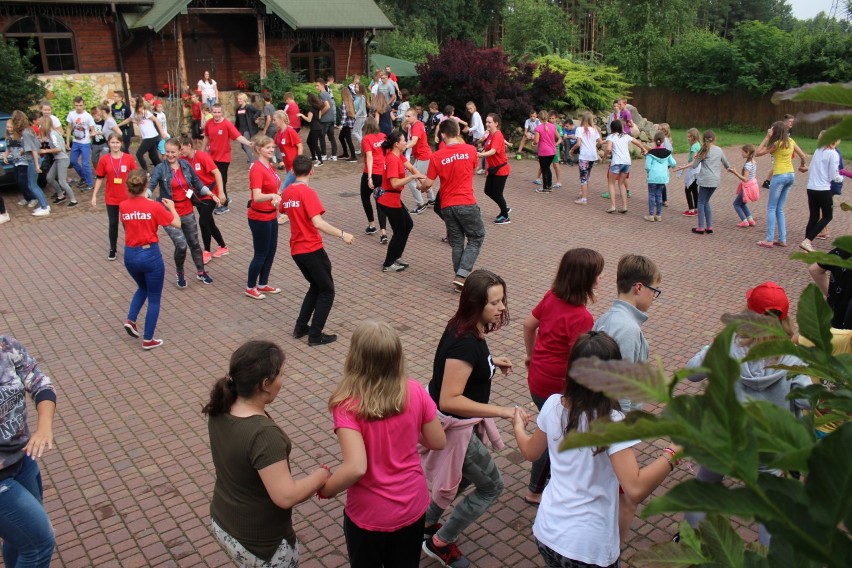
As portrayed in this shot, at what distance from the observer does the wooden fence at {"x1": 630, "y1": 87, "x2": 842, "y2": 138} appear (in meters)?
30.2

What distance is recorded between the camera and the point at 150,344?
7910 mm

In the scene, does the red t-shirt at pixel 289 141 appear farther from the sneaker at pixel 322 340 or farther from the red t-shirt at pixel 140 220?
the sneaker at pixel 322 340

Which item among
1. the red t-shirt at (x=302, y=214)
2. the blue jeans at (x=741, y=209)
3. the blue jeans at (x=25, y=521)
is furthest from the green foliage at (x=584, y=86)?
the blue jeans at (x=25, y=521)

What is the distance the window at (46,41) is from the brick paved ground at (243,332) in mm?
8881

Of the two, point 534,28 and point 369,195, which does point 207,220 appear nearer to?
point 369,195

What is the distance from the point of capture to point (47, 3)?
21062mm

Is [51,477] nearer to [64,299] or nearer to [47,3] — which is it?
[64,299]

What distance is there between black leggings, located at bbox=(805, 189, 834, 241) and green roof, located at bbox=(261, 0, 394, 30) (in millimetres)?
19042

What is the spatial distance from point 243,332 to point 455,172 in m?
3.21

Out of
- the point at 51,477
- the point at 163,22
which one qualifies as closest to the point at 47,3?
the point at 163,22

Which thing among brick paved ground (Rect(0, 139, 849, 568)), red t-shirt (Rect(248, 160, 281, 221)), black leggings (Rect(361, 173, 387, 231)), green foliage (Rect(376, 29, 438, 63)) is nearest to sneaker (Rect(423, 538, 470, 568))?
brick paved ground (Rect(0, 139, 849, 568))

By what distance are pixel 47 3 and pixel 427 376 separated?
789 inches

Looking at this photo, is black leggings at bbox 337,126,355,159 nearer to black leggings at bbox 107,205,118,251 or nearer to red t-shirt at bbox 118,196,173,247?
black leggings at bbox 107,205,118,251

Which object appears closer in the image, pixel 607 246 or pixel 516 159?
pixel 607 246
